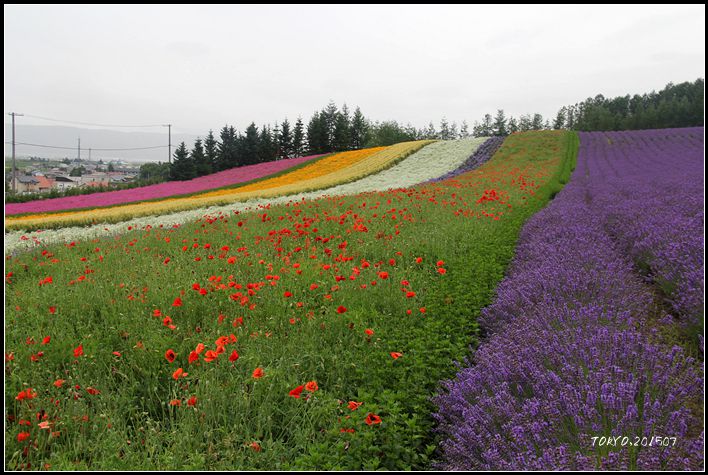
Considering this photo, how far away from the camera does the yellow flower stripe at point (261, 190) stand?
43.9 ft

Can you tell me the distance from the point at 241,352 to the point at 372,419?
48.0 inches

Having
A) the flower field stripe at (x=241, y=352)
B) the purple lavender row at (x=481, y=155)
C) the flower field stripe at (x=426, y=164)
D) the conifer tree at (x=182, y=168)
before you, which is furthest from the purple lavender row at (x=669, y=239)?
the conifer tree at (x=182, y=168)

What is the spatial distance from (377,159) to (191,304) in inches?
1215

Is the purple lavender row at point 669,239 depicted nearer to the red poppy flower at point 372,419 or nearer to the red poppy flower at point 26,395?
the red poppy flower at point 372,419

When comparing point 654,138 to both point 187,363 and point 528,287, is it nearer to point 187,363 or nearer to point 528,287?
point 528,287

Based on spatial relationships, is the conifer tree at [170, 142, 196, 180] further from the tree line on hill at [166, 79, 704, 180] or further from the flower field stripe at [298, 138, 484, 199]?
the flower field stripe at [298, 138, 484, 199]

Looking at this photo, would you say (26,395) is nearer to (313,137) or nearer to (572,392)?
(572,392)

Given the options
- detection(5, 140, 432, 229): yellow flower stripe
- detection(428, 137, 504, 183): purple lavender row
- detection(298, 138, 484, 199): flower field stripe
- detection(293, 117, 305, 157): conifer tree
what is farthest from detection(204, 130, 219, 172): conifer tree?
detection(428, 137, 504, 183): purple lavender row

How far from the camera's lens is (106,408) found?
7.29 feet

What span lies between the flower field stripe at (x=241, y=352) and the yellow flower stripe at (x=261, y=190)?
28.6ft

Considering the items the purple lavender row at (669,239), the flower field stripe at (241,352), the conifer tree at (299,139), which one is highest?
the conifer tree at (299,139)

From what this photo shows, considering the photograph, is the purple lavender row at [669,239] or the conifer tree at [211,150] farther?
the conifer tree at [211,150]

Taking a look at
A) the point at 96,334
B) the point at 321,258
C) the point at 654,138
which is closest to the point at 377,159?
the point at 654,138

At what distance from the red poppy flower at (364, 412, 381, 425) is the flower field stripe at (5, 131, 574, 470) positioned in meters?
0.01
